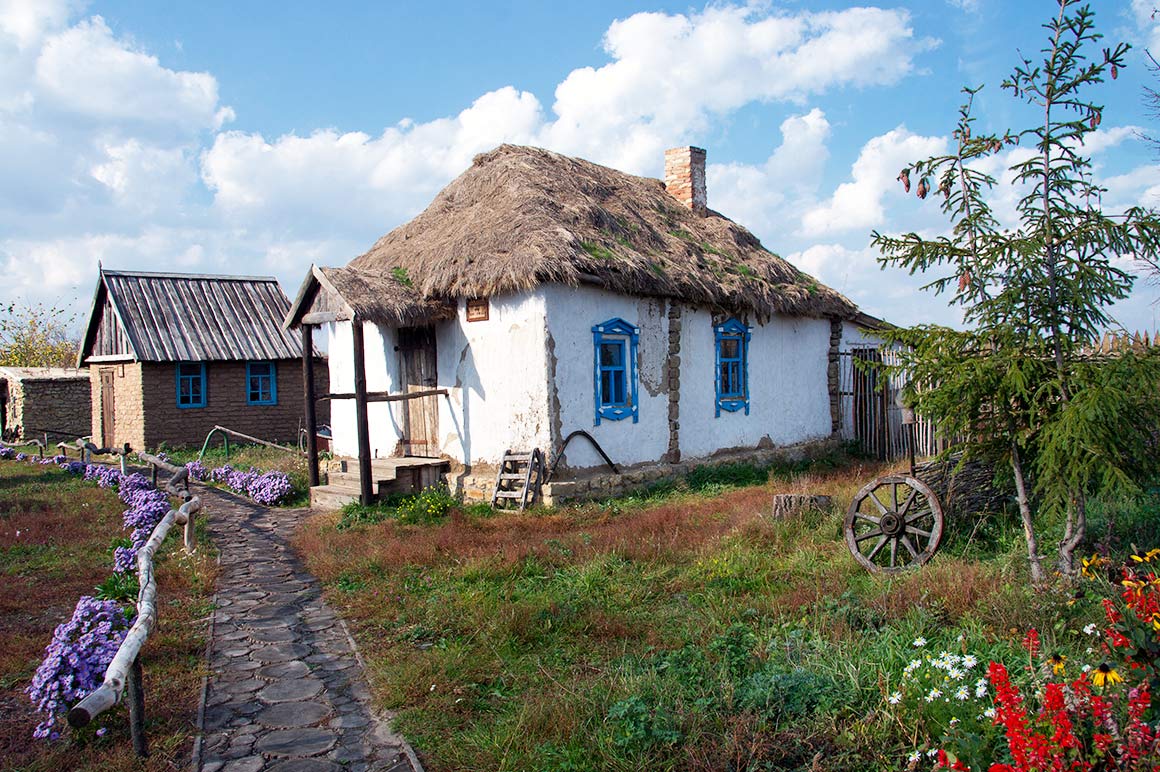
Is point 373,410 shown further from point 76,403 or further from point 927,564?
A: point 76,403

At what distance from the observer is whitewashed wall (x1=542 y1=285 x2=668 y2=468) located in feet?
35.2

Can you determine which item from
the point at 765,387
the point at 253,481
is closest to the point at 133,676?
the point at 253,481

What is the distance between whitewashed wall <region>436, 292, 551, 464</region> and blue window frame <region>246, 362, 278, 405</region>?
32.6 feet

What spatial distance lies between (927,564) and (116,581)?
6252mm

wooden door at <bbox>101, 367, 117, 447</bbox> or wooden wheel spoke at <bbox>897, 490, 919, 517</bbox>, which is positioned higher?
wooden door at <bbox>101, 367, 117, 447</bbox>

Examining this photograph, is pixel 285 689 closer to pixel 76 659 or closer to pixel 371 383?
pixel 76 659

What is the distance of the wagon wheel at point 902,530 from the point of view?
6.68 m

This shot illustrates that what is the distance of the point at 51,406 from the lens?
2378 centimetres

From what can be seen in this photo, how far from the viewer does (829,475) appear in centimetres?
1261

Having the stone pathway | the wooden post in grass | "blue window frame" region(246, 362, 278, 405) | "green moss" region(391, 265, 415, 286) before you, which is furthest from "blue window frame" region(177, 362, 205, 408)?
the wooden post in grass

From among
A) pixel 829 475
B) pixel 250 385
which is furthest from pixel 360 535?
pixel 250 385

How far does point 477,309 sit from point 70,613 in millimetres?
6022

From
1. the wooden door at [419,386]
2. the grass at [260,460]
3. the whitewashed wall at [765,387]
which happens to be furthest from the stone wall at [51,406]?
the whitewashed wall at [765,387]

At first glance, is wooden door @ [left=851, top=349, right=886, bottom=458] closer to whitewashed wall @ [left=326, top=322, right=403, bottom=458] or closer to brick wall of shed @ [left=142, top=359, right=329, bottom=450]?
whitewashed wall @ [left=326, top=322, right=403, bottom=458]
